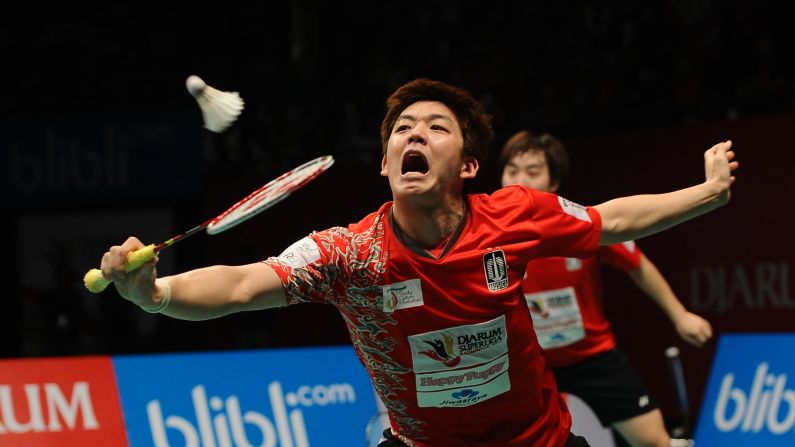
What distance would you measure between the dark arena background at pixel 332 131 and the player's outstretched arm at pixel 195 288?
5.70 meters

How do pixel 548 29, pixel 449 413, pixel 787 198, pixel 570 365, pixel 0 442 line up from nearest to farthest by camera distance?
pixel 449 413 < pixel 0 442 < pixel 570 365 < pixel 787 198 < pixel 548 29

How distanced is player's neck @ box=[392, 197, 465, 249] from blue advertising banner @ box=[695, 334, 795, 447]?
10.3ft

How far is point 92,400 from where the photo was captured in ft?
17.4

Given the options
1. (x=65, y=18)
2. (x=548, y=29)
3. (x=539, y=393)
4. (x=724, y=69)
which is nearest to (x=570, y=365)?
(x=539, y=393)

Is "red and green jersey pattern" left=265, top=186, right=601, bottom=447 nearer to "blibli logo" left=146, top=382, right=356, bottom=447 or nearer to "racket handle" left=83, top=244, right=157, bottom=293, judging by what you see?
"racket handle" left=83, top=244, right=157, bottom=293

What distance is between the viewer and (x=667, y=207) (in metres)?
3.81

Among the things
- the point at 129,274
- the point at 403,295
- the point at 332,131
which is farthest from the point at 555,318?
the point at 332,131

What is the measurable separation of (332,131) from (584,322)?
214 inches

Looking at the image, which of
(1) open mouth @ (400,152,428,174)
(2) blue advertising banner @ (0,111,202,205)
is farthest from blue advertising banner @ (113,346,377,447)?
(2) blue advertising banner @ (0,111,202,205)

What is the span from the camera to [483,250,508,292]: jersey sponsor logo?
3.68 metres

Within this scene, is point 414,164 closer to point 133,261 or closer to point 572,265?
point 133,261

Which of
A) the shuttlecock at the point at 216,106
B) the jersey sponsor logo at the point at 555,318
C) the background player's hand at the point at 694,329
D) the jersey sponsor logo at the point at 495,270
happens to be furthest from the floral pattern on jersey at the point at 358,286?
the background player's hand at the point at 694,329

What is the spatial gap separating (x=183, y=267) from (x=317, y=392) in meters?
5.11

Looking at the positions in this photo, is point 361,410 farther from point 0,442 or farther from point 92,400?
point 0,442
